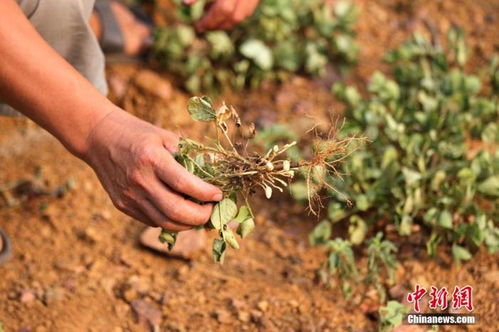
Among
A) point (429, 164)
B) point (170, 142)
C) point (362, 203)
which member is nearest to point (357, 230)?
point (362, 203)

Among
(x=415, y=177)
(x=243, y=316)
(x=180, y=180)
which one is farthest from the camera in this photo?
(x=415, y=177)

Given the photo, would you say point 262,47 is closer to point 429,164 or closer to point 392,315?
point 429,164

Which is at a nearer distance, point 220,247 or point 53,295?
point 220,247

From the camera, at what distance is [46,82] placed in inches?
54.9

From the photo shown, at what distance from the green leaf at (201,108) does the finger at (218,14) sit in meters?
0.71

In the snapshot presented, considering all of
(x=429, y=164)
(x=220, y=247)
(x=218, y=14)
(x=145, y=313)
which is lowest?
(x=145, y=313)

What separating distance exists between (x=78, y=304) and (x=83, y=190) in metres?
0.53

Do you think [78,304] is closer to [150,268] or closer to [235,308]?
[150,268]

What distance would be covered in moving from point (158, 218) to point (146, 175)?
0.10 meters

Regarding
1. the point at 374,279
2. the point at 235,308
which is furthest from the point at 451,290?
the point at 235,308

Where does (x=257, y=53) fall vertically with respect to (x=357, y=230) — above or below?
above

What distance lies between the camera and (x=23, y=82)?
140 cm

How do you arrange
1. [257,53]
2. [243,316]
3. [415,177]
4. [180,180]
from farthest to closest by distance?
1. [257,53]
2. [415,177]
3. [243,316]
4. [180,180]

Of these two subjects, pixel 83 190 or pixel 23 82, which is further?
pixel 83 190
